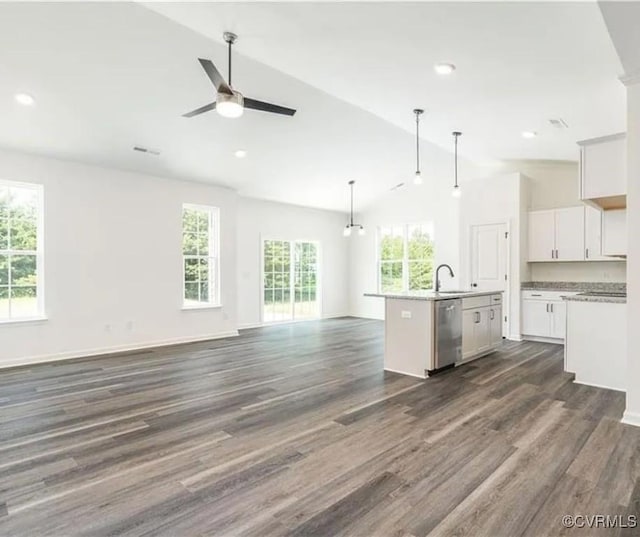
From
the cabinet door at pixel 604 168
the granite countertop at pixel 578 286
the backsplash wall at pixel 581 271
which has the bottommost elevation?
the granite countertop at pixel 578 286

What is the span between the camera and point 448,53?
127 inches

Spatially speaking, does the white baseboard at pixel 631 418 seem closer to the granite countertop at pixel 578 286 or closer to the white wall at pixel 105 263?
the granite countertop at pixel 578 286

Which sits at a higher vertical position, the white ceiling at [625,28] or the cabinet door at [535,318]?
the white ceiling at [625,28]

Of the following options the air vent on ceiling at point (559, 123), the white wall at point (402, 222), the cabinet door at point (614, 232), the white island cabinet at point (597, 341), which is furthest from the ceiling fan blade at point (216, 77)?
the white wall at point (402, 222)

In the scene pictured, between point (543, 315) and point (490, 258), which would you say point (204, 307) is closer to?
point (490, 258)

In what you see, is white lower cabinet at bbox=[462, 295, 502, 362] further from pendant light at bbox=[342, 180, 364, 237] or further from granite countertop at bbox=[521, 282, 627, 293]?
pendant light at bbox=[342, 180, 364, 237]

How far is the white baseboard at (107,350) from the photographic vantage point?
520cm

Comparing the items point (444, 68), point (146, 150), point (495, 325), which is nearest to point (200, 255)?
point (146, 150)

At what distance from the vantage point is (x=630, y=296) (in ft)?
10.3

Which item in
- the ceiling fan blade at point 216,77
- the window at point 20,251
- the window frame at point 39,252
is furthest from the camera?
the window frame at point 39,252

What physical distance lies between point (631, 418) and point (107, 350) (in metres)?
6.23

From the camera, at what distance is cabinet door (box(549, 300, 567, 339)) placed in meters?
6.36

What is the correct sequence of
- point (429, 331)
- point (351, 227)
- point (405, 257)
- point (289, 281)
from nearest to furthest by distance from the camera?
point (429, 331) < point (289, 281) < point (405, 257) < point (351, 227)

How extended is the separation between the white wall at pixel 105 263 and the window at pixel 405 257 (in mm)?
4431
